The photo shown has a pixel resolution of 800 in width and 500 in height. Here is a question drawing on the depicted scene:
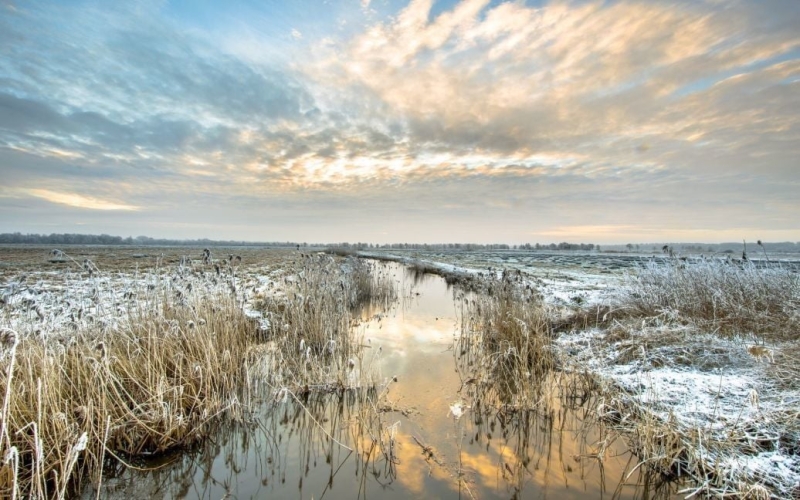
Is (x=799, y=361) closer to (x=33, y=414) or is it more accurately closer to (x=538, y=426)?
(x=538, y=426)

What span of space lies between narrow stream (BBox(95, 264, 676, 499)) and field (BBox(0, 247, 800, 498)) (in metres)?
Answer: 0.10

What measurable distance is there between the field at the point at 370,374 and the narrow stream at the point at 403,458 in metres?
0.10

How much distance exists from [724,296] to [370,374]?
10.1m

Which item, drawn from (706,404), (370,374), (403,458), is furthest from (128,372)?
(706,404)

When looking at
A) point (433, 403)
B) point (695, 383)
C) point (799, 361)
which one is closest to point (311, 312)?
point (433, 403)

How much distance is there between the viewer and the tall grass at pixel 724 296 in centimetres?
882

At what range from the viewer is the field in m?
4.08

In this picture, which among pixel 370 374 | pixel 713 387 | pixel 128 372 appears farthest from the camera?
pixel 370 374

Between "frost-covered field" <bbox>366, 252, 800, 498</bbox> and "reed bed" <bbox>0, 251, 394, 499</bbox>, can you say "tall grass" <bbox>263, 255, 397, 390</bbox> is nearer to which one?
"reed bed" <bbox>0, 251, 394, 499</bbox>

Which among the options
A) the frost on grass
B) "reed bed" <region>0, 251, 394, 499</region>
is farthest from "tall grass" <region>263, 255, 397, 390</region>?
the frost on grass

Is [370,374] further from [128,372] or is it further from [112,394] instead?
[112,394]

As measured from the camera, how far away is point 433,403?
21.3 ft

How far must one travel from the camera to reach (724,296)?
1002cm

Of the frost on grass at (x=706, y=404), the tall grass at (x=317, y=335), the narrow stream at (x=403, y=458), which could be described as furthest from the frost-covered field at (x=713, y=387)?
the tall grass at (x=317, y=335)
